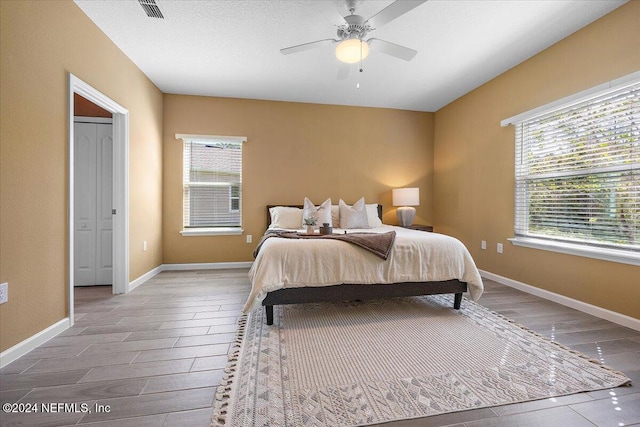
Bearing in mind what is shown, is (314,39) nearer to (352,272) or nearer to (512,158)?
(352,272)

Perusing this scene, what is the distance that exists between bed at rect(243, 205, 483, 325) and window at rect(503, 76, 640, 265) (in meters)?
1.20

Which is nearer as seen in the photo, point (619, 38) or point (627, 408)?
point (627, 408)

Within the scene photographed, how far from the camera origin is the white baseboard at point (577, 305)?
220 cm

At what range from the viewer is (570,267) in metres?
2.66

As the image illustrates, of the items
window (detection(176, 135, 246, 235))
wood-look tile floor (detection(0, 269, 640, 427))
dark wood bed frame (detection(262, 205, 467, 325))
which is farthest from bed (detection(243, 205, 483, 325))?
window (detection(176, 135, 246, 235))

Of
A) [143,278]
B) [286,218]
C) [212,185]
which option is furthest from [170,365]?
[212,185]

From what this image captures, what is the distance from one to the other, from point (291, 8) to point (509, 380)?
3053 millimetres

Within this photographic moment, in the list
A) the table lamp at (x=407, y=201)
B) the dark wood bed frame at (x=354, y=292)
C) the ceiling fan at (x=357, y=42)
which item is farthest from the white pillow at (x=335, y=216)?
the ceiling fan at (x=357, y=42)

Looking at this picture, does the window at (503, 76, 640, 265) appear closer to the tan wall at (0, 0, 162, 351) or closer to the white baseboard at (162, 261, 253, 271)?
the white baseboard at (162, 261, 253, 271)

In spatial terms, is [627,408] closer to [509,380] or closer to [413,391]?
[509,380]

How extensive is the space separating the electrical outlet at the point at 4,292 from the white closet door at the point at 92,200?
1828mm

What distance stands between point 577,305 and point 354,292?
217 cm

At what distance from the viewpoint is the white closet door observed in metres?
3.30

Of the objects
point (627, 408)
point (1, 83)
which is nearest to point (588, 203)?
point (627, 408)
